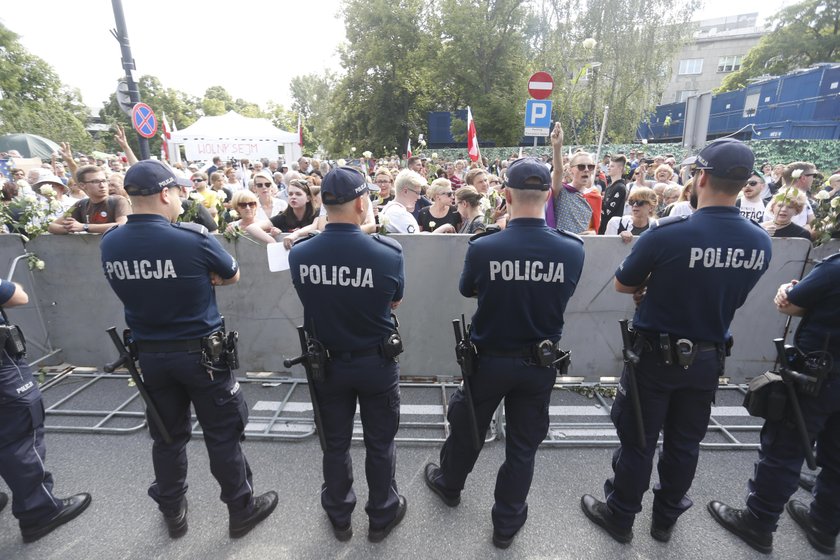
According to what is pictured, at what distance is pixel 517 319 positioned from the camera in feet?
8.29

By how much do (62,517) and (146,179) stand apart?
2.36m

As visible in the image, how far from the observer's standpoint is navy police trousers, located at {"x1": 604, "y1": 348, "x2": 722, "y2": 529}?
8.49ft

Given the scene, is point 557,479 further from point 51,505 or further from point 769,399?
point 51,505

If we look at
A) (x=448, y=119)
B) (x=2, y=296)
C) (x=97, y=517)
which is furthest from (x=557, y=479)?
(x=448, y=119)

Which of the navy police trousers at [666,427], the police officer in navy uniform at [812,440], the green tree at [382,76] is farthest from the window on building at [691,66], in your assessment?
the navy police trousers at [666,427]

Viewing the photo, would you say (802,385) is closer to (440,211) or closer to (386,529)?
(386,529)

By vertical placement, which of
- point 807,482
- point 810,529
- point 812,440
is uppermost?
point 812,440

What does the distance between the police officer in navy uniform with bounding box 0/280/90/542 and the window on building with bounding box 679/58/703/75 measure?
71.9m

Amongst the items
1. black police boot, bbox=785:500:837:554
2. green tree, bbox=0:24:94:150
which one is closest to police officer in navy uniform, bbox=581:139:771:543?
black police boot, bbox=785:500:837:554

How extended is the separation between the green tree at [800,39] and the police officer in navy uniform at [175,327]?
51735 millimetres

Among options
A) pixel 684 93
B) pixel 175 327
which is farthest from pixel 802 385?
pixel 684 93

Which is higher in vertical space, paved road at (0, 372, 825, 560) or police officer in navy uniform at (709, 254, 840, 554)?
police officer in navy uniform at (709, 254, 840, 554)

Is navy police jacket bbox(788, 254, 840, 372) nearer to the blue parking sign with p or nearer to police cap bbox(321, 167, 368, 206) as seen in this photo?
police cap bbox(321, 167, 368, 206)

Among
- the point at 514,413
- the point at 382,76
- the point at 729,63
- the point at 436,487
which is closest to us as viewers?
the point at 514,413
